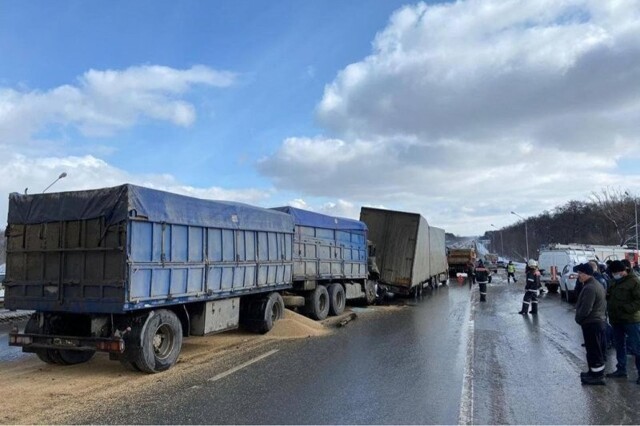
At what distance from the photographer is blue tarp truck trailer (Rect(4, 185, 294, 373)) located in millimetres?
7379

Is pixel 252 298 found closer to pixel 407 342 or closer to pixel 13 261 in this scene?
pixel 407 342

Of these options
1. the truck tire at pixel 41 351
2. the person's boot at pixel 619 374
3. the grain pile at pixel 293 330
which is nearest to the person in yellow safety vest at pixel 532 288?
the grain pile at pixel 293 330

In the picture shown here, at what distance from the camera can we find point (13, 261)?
321 inches

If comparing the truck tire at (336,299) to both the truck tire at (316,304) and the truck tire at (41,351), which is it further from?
the truck tire at (41,351)

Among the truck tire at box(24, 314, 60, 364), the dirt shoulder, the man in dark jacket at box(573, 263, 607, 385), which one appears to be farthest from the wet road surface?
the truck tire at box(24, 314, 60, 364)

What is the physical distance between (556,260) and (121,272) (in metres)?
20.9

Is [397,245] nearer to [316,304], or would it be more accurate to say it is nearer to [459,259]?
[316,304]

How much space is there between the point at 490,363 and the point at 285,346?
3836 millimetres

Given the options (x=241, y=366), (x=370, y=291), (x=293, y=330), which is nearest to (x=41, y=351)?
(x=241, y=366)

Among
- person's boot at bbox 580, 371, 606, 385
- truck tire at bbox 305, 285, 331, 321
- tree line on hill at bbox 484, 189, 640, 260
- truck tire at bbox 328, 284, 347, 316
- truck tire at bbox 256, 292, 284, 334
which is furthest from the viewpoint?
tree line on hill at bbox 484, 189, 640, 260

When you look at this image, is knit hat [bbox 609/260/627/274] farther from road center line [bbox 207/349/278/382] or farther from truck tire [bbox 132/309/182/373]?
truck tire [bbox 132/309/182/373]

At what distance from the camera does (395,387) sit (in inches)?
260

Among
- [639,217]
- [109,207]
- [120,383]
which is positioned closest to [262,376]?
[120,383]

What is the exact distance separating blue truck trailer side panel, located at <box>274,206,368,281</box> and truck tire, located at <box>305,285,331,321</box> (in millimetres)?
366
